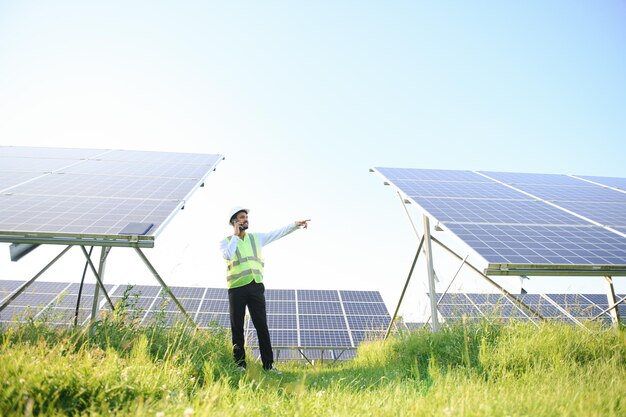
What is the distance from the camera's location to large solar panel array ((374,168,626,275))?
509 centimetres

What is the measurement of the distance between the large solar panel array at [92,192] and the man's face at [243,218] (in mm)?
833

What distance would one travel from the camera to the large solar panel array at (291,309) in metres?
10.7

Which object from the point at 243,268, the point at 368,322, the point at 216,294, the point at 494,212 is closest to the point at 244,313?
the point at 243,268

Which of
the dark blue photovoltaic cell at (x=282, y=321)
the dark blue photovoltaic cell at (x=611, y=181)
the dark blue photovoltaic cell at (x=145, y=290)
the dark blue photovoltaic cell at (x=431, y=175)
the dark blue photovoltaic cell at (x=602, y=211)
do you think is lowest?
the dark blue photovoltaic cell at (x=282, y=321)

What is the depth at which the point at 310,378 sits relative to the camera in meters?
5.18

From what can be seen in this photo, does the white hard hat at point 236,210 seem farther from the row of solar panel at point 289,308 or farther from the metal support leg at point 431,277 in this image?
the row of solar panel at point 289,308

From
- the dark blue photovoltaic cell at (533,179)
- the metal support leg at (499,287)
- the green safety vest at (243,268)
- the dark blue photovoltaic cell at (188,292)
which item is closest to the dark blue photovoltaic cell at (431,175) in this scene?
the dark blue photovoltaic cell at (533,179)

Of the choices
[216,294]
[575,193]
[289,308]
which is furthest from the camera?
[216,294]

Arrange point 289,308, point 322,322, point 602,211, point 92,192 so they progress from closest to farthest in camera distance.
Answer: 1. point 92,192
2. point 602,211
3. point 322,322
4. point 289,308

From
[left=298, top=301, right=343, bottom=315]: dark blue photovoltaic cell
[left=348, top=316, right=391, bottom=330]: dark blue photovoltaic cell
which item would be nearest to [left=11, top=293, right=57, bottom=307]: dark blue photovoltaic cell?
[left=298, top=301, right=343, bottom=315]: dark blue photovoltaic cell

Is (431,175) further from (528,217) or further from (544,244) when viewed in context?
(544,244)

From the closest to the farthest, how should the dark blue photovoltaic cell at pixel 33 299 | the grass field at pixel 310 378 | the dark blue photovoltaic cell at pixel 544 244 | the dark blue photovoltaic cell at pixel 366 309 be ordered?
1. the grass field at pixel 310 378
2. the dark blue photovoltaic cell at pixel 544 244
3. the dark blue photovoltaic cell at pixel 33 299
4. the dark blue photovoltaic cell at pixel 366 309

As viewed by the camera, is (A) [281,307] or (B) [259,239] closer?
(B) [259,239]

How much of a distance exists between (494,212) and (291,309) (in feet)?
24.5
